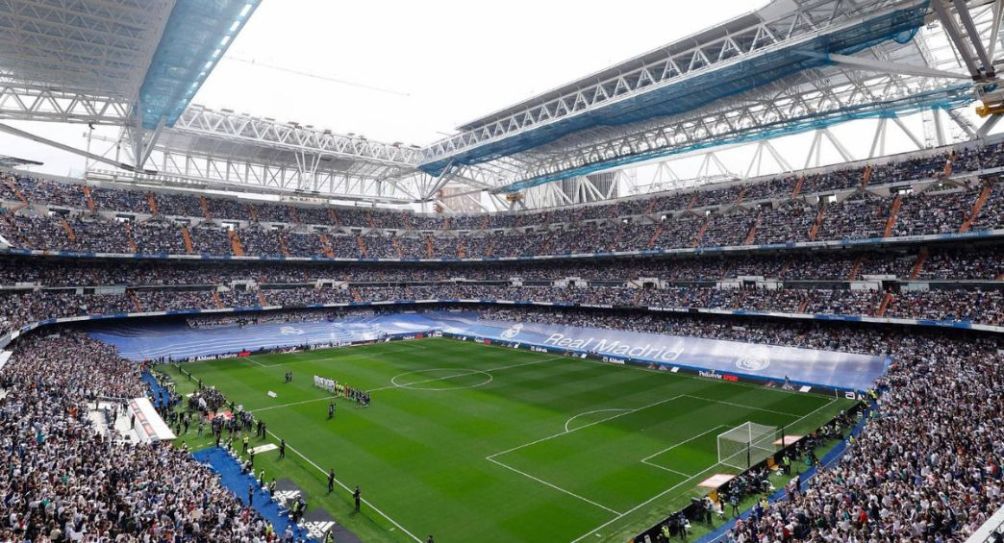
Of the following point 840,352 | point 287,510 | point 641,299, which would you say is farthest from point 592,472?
point 641,299

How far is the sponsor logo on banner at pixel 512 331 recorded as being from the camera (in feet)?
176

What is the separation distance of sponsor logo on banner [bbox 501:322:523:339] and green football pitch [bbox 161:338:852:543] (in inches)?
426

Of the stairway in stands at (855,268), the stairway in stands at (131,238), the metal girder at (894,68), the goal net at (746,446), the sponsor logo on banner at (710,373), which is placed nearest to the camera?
the goal net at (746,446)

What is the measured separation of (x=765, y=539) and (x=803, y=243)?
33.4 meters

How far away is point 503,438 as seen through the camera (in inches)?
1003

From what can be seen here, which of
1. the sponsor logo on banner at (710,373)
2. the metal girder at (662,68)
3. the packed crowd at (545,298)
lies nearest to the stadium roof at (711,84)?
the metal girder at (662,68)

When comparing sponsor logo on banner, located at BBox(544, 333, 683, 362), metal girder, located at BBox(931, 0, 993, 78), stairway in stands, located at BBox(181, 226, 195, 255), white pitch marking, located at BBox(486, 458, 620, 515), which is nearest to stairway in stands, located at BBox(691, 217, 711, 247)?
sponsor logo on banner, located at BBox(544, 333, 683, 362)

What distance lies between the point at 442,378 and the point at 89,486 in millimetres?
24769

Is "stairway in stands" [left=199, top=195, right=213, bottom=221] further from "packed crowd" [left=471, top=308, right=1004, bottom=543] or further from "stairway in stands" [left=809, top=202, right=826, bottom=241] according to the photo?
"packed crowd" [left=471, top=308, right=1004, bottom=543]

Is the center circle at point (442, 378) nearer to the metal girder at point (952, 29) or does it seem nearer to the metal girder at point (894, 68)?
the metal girder at point (894, 68)

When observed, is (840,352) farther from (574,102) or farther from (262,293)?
(262,293)

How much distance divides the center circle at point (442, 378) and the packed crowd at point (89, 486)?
56.6 ft

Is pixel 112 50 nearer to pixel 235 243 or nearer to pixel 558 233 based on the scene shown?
pixel 235 243

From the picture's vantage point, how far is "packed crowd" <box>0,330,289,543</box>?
12383 mm
